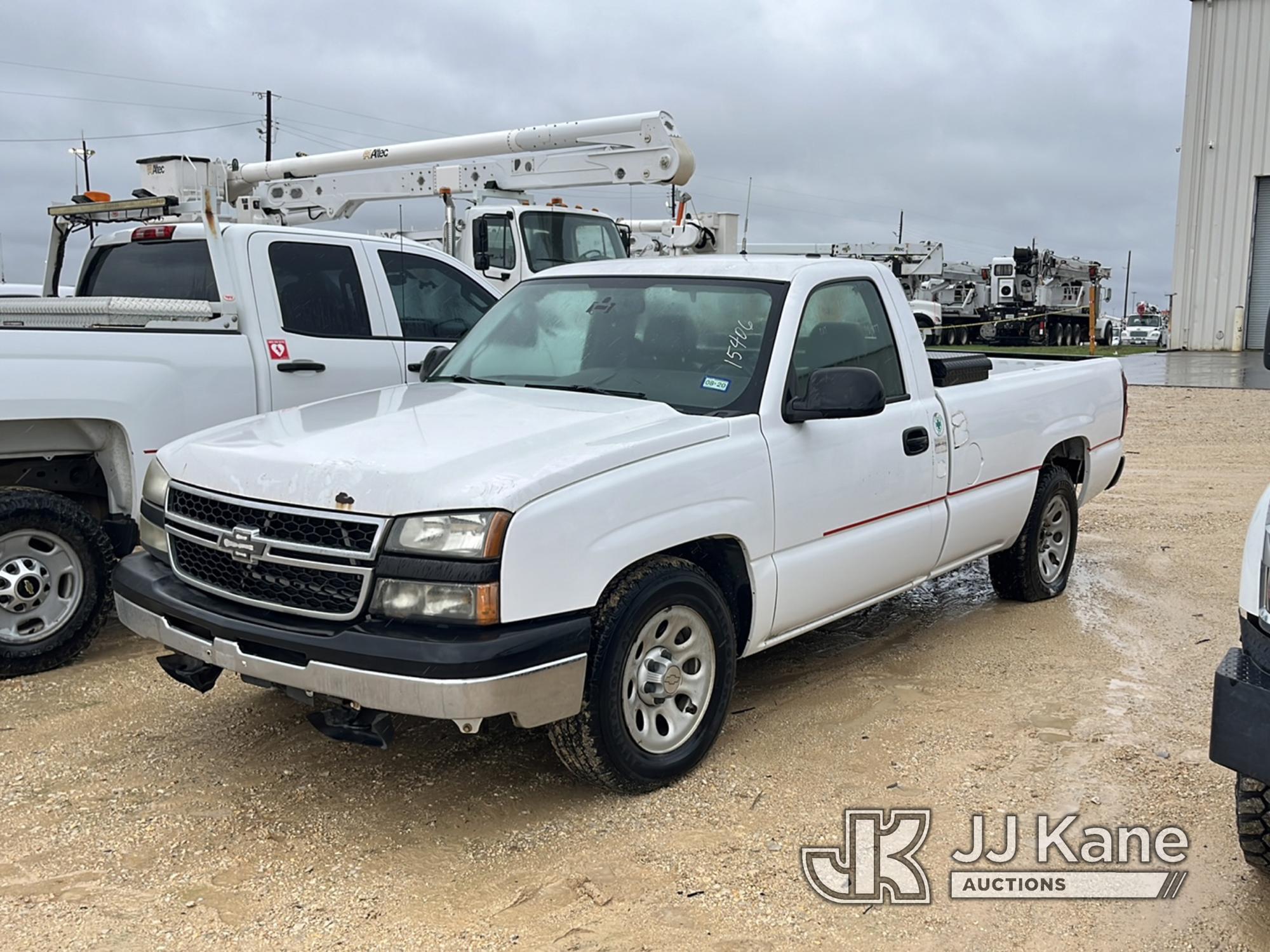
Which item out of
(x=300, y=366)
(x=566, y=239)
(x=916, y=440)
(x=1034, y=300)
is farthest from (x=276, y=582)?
(x=1034, y=300)

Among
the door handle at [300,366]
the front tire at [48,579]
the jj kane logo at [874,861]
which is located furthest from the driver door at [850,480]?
the front tire at [48,579]

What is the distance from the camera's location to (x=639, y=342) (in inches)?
189

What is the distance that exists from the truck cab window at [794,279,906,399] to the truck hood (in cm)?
70

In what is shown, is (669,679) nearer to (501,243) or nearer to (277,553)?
(277,553)

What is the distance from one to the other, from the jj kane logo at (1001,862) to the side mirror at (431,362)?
2814mm

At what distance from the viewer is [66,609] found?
530 cm

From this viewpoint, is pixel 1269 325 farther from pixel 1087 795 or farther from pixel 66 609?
pixel 66 609

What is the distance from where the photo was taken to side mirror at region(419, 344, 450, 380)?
5.45 metres

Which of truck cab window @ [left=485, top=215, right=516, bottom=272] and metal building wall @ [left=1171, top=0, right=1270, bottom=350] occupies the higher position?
metal building wall @ [left=1171, top=0, right=1270, bottom=350]

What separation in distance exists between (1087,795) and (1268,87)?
30.3 metres

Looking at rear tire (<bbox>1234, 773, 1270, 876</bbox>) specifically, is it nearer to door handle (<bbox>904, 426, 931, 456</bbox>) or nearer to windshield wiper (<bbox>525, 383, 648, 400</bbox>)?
door handle (<bbox>904, 426, 931, 456</bbox>)

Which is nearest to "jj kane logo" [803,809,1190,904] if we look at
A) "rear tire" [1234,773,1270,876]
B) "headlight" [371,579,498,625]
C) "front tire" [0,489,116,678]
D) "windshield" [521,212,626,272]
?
"rear tire" [1234,773,1270,876]

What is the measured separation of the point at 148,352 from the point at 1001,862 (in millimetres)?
4254

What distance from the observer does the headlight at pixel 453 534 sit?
340 centimetres
